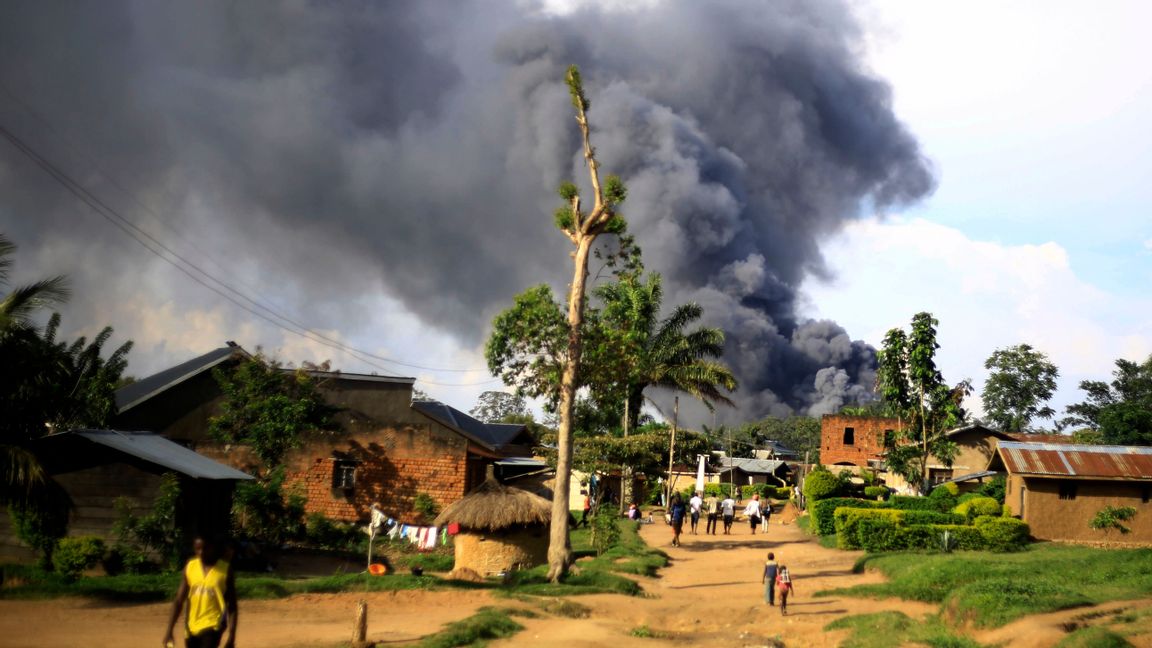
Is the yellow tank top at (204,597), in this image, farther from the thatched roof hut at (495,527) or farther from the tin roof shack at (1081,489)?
the tin roof shack at (1081,489)

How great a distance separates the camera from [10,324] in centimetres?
1669

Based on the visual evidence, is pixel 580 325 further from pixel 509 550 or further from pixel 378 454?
pixel 378 454

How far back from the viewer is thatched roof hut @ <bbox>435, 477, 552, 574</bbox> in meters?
23.9

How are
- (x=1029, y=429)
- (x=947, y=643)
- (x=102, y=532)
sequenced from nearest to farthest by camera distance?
(x=947, y=643) < (x=102, y=532) < (x=1029, y=429)

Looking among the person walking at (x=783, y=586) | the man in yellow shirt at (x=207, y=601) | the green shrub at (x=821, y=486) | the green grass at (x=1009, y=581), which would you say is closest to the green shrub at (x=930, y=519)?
the green grass at (x=1009, y=581)

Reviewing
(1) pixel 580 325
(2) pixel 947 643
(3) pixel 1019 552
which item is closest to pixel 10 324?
(1) pixel 580 325

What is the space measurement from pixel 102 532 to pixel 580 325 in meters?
11.4

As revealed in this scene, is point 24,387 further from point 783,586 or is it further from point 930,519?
point 930,519

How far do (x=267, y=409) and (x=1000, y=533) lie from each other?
2295 centimetres

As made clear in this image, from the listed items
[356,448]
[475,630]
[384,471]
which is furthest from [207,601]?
[356,448]

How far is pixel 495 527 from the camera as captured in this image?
934 inches

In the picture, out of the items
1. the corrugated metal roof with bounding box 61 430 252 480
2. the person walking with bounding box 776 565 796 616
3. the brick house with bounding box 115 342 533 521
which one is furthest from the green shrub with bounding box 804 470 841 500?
the corrugated metal roof with bounding box 61 430 252 480

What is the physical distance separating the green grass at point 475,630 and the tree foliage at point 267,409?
691 inches

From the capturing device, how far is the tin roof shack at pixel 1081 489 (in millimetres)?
28703
